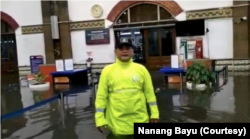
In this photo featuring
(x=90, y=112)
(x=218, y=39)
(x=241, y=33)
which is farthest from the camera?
(x=218, y=39)

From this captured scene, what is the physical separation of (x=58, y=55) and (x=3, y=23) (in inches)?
→ 153

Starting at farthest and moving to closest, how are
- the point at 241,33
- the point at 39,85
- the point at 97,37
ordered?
the point at 97,37 → the point at 241,33 → the point at 39,85

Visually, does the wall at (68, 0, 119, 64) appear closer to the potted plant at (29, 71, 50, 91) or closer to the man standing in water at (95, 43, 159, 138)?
the potted plant at (29, 71, 50, 91)

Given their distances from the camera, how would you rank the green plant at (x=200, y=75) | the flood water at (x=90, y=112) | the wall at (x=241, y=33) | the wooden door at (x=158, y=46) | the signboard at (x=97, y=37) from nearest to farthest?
the flood water at (x=90, y=112), the green plant at (x=200, y=75), the wall at (x=241, y=33), the wooden door at (x=158, y=46), the signboard at (x=97, y=37)

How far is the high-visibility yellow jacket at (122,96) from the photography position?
2.63 metres

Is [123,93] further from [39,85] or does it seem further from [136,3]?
[136,3]

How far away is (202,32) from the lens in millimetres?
12023

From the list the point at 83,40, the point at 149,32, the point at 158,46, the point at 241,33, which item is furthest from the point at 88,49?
the point at 241,33

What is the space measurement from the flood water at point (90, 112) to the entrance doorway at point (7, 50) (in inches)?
314

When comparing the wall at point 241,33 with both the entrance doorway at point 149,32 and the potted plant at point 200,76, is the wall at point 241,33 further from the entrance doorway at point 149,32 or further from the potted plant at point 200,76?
the potted plant at point 200,76

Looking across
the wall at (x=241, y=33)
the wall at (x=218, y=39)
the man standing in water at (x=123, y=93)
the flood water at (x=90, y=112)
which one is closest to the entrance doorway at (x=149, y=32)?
the wall at (x=218, y=39)

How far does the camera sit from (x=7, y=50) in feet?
51.2

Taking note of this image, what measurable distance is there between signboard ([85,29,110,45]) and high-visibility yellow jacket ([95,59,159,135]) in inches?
427

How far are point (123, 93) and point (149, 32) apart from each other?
35.6ft
